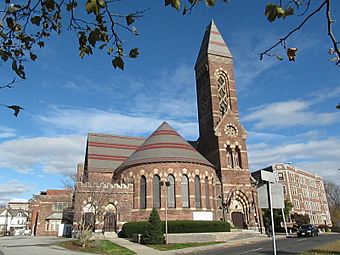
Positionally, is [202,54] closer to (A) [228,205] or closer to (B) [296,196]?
(A) [228,205]

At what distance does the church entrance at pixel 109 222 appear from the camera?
122 ft

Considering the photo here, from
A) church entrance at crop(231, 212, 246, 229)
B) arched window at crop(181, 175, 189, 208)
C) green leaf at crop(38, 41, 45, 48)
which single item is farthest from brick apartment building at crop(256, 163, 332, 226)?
green leaf at crop(38, 41, 45, 48)

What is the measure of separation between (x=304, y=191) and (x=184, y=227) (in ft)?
215

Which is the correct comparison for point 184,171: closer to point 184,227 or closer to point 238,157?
point 184,227

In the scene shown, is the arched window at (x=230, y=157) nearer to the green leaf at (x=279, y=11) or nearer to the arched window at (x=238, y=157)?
the arched window at (x=238, y=157)

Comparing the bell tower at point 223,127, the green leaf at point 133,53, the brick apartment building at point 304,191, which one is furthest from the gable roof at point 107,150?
the green leaf at point 133,53

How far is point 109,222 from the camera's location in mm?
37594

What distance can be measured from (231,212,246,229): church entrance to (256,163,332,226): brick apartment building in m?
35.7

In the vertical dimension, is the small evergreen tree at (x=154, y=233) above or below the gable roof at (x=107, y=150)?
below

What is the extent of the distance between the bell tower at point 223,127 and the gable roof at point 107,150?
11240mm

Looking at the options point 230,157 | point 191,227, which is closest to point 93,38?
point 191,227

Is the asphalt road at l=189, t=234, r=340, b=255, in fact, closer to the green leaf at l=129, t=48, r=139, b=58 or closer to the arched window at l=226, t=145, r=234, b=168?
the green leaf at l=129, t=48, r=139, b=58

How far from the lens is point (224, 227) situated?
113 ft

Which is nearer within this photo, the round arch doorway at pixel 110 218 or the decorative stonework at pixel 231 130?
the round arch doorway at pixel 110 218
